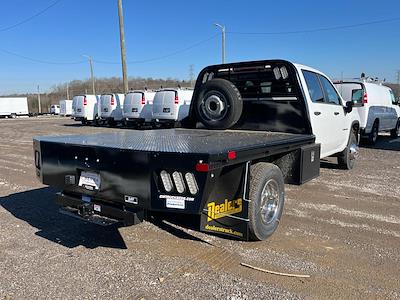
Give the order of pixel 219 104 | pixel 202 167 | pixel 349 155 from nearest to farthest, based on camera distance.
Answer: pixel 202 167 < pixel 219 104 < pixel 349 155

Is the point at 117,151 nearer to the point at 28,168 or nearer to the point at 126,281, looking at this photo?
the point at 126,281

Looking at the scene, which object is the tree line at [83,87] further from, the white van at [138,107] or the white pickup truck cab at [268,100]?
the white pickup truck cab at [268,100]

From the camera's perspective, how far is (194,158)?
330 centimetres

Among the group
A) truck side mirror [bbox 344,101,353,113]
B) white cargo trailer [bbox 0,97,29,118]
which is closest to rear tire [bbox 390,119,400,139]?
truck side mirror [bbox 344,101,353,113]

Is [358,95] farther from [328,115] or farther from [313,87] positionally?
[313,87]

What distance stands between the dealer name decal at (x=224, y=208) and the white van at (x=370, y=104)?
332 inches

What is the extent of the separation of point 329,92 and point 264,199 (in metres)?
3.42

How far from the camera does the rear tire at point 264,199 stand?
4.04 m

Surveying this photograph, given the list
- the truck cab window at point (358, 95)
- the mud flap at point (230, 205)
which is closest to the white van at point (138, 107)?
the truck cab window at point (358, 95)

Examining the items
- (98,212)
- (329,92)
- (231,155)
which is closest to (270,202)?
(231,155)

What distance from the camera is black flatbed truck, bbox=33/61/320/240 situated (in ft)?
11.2

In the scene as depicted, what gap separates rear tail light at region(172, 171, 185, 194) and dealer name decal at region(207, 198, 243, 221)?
0.43 m

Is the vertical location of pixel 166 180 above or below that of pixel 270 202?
above

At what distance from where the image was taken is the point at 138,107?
70.8ft
